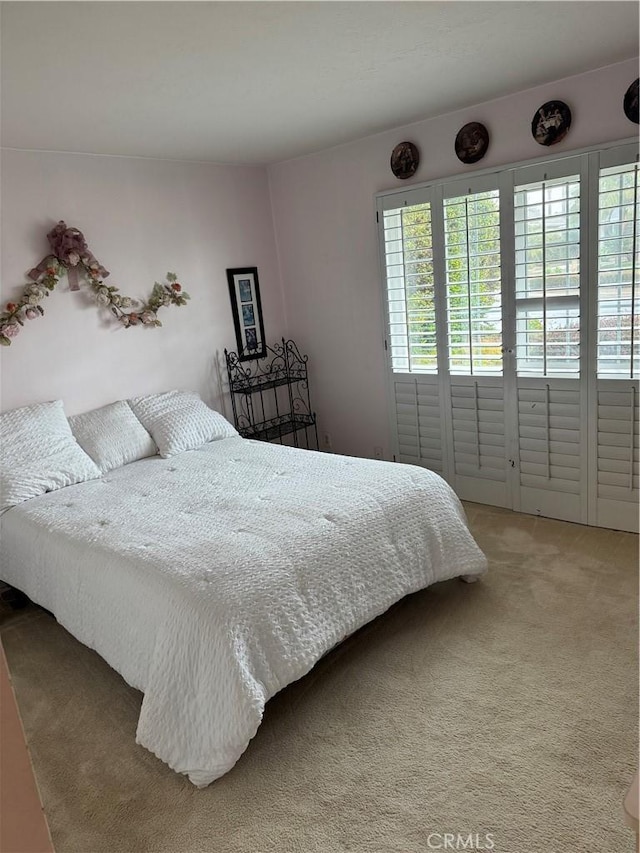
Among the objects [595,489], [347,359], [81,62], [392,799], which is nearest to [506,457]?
Answer: [595,489]

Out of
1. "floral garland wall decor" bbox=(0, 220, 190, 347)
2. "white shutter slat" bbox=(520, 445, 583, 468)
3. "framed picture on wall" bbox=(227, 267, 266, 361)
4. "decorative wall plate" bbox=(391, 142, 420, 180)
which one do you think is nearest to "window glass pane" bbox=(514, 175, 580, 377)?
"white shutter slat" bbox=(520, 445, 583, 468)

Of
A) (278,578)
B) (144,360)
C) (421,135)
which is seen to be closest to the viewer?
(278,578)

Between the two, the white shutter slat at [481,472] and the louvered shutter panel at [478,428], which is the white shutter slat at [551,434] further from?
the white shutter slat at [481,472]

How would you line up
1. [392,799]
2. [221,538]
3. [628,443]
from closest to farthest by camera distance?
[392,799] → [221,538] → [628,443]

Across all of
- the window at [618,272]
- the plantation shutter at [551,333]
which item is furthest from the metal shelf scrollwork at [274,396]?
the window at [618,272]

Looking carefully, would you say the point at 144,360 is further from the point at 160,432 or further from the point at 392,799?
the point at 392,799

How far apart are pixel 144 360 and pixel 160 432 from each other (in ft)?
1.82

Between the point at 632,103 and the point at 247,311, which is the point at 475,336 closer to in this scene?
the point at 632,103

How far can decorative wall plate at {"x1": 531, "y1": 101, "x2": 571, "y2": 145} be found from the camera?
9.86 feet

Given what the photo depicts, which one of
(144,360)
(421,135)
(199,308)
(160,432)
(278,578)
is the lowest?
(278,578)

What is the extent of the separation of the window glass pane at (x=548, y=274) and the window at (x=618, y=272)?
119 mm

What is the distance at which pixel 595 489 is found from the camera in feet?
10.8

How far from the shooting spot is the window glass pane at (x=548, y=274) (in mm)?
3096

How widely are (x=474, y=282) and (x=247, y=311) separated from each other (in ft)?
5.38
